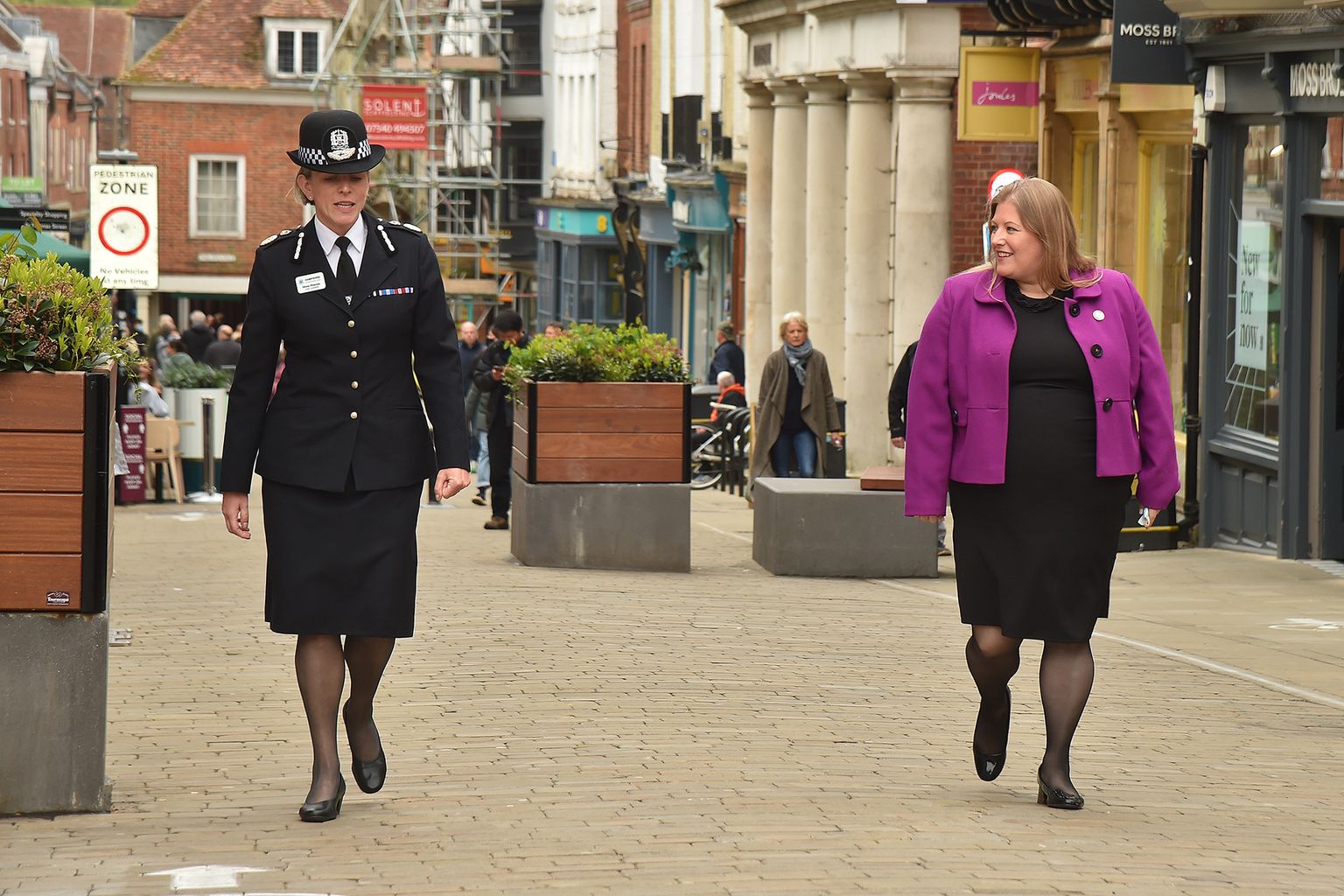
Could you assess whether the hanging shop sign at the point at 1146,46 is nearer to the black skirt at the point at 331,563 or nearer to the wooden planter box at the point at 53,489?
the black skirt at the point at 331,563

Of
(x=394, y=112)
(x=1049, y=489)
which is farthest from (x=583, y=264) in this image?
(x=1049, y=489)

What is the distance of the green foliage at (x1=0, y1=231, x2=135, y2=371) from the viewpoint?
593 centimetres

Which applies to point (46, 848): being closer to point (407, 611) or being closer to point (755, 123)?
point (407, 611)

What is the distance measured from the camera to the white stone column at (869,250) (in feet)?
74.0

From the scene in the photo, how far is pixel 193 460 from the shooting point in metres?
21.8

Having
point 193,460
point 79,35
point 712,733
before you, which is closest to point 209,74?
point 79,35

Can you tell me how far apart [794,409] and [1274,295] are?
4598mm

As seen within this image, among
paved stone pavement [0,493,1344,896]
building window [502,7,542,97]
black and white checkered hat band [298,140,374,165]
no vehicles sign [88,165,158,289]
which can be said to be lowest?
paved stone pavement [0,493,1344,896]

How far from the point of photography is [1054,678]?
246 inches

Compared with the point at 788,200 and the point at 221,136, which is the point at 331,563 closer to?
the point at 788,200

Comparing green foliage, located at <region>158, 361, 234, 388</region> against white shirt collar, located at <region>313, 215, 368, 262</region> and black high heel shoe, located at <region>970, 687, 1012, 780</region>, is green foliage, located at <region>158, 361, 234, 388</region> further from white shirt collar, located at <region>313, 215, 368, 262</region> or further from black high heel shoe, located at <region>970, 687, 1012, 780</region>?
black high heel shoe, located at <region>970, 687, 1012, 780</region>

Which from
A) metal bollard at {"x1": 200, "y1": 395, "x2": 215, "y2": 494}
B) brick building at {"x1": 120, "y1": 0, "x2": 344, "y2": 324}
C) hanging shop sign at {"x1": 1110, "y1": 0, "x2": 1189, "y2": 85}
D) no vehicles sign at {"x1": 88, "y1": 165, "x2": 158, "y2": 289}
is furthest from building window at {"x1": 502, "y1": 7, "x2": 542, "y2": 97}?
hanging shop sign at {"x1": 1110, "y1": 0, "x2": 1189, "y2": 85}

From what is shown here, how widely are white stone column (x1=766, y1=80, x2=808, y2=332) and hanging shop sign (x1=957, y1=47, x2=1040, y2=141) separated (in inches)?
233

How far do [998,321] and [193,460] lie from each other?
16.6 m
